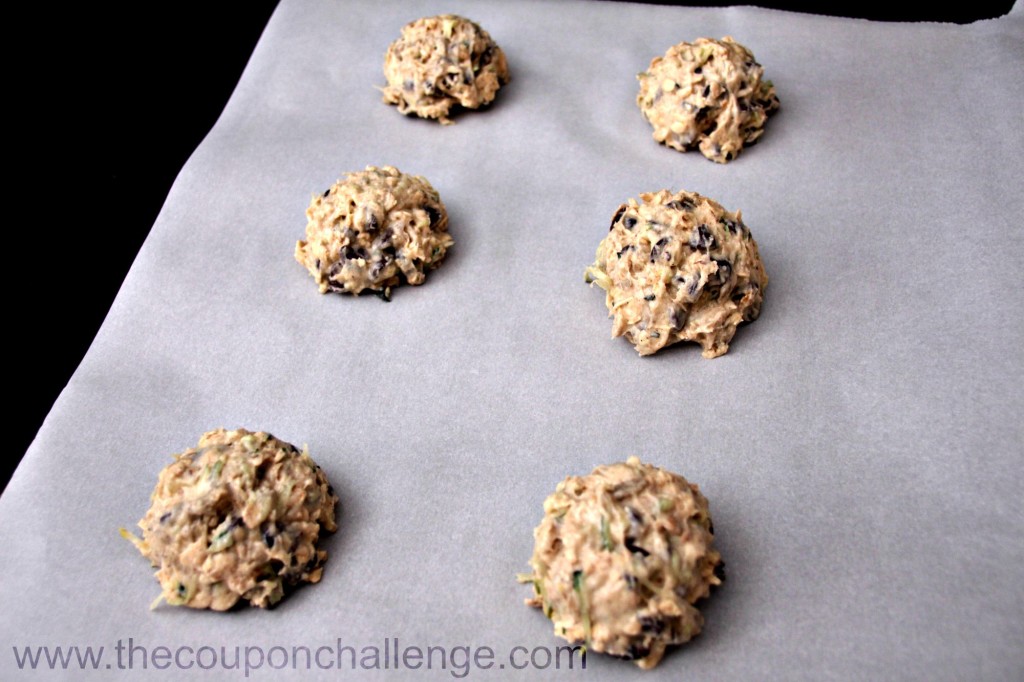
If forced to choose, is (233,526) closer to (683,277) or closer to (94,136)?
(683,277)

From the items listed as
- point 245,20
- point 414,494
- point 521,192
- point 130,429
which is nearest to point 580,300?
point 521,192

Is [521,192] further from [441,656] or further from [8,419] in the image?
[8,419]

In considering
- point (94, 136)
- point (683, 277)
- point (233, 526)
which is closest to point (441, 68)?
point (683, 277)

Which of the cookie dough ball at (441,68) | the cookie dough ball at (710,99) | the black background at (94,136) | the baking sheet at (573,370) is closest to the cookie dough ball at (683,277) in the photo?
the baking sheet at (573,370)

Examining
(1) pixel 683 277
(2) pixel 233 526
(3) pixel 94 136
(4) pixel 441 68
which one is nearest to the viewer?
(2) pixel 233 526

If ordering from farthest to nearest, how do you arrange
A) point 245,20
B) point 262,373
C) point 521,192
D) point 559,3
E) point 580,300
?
point 245,20
point 559,3
point 521,192
point 580,300
point 262,373

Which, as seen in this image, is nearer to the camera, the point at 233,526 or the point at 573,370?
the point at 233,526

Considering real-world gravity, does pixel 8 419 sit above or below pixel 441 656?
below
